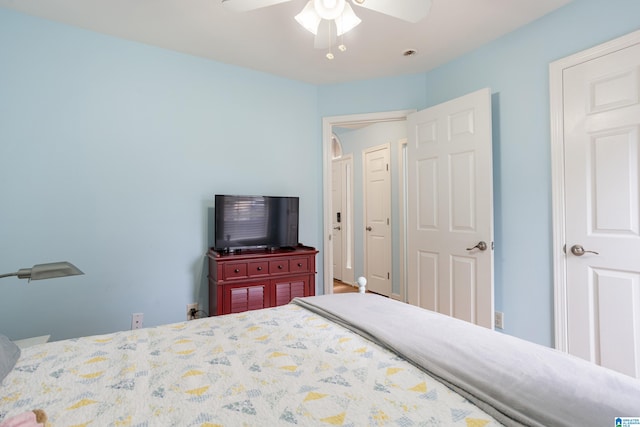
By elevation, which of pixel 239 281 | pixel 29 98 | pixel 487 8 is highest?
pixel 487 8

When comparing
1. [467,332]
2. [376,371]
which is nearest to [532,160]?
[467,332]

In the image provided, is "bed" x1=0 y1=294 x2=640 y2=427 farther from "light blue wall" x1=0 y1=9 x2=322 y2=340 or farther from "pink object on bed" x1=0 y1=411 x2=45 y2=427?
"light blue wall" x1=0 y1=9 x2=322 y2=340

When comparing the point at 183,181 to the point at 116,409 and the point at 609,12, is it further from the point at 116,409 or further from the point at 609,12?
the point at 609,12

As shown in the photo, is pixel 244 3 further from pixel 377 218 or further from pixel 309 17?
pixel 377 218

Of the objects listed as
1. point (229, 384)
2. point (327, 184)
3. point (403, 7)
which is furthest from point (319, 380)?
point (327, 184)

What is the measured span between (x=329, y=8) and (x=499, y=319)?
2.42 m

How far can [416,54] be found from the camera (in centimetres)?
272

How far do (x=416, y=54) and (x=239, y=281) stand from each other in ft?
7.83

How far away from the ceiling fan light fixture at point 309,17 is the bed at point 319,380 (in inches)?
61.1

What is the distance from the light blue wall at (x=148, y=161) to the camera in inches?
84.1

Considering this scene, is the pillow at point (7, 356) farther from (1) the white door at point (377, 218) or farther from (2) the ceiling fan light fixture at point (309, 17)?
(1) the white door at point (377, 218)

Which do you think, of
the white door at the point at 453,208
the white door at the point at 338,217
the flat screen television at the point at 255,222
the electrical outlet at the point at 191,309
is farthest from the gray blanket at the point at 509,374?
the white door at the point at 338,217

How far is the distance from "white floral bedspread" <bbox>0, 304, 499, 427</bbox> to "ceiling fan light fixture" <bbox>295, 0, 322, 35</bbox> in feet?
5.17

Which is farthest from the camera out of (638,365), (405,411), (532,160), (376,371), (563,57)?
(532,160)
